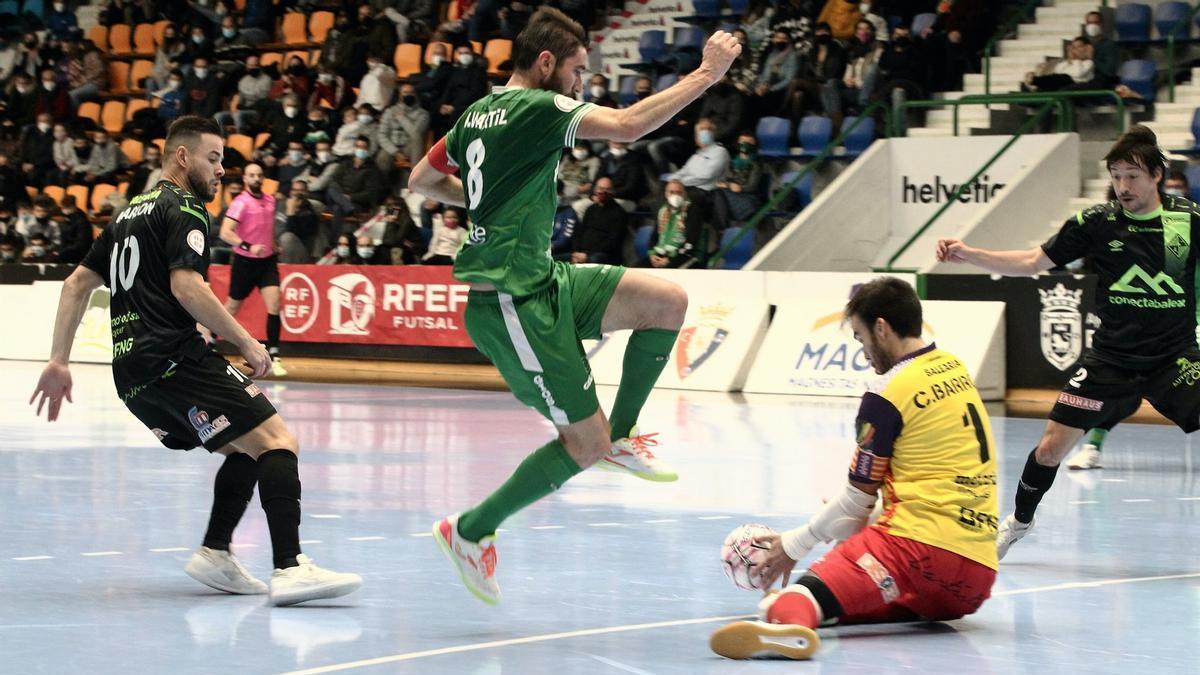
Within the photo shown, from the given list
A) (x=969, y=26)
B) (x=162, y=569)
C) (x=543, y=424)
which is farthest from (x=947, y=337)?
(x=162, y=569)

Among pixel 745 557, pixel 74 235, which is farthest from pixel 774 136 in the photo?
pixel 745 557

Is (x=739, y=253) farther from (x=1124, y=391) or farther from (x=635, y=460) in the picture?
(x=635, y=460)

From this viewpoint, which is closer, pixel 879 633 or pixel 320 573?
pixel 879 633

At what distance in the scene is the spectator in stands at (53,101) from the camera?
30984mm

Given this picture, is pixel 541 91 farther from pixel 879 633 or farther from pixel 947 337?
pixel 947 337

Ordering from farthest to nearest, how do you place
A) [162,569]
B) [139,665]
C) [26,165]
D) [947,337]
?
[26,165] → [947,337] → [162,569] → [139,665]

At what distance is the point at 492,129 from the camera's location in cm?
614

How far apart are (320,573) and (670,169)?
53.1ft

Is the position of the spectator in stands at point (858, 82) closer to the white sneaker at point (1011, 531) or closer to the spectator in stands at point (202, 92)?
the spectator in stands at point (202, 92)

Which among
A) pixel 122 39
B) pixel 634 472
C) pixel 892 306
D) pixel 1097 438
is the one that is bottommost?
pixel 1097 438

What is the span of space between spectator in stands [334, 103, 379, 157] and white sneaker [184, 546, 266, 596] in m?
18.8

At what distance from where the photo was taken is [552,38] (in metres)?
6.16

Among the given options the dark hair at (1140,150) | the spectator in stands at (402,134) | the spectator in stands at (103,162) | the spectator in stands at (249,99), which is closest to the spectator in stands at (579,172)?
the spectator in stands at (402,134)

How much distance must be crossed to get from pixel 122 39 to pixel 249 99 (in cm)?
619
